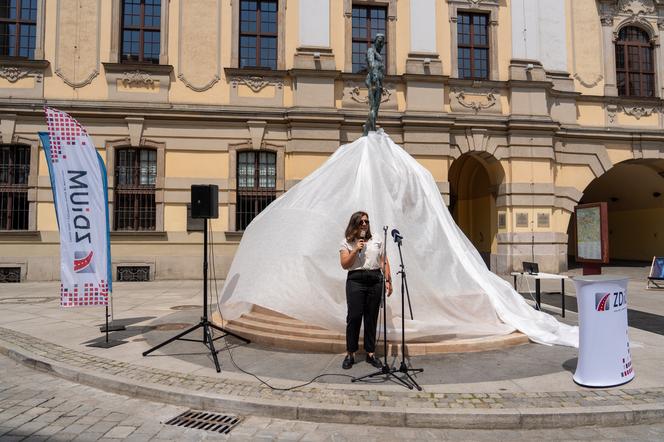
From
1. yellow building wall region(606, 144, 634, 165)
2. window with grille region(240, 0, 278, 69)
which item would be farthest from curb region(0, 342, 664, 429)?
yellow building wall region(606, 144, 634, 165)

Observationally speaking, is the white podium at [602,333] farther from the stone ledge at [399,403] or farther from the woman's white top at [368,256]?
the woman's white top at [368,256]

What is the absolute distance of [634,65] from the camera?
18.4 metres

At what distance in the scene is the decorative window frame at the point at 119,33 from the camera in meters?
15.4

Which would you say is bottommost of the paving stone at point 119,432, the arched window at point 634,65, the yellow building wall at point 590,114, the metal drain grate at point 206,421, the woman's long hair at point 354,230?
the metal drain grate at point 206,421

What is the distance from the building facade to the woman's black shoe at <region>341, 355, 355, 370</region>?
10.5 metres

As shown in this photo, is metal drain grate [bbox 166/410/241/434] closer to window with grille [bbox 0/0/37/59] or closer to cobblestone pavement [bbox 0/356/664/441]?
cobblestone pavement [bbox 0/356/664/441]

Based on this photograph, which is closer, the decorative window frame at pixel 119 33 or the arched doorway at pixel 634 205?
the decorative window frame at pixel 119 33

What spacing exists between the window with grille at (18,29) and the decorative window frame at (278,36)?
669 cm

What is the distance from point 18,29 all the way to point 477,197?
60.7 ft

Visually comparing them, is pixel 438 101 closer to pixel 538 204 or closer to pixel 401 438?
pixel 538 204

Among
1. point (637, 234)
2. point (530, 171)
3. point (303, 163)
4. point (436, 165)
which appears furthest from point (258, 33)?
point (637, 234)

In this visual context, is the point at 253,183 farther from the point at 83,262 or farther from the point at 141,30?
the point at 83,262

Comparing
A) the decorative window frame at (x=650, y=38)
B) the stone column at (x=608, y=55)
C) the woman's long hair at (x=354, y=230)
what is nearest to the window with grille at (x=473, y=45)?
the stone column at (x=608, y=55)

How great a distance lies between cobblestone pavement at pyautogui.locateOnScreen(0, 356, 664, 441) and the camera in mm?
3918
